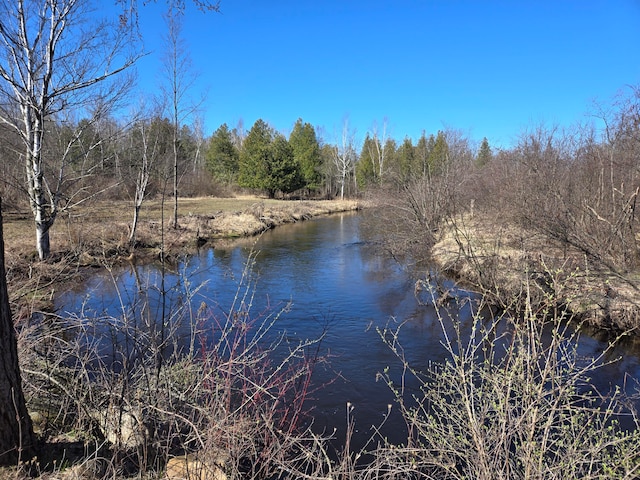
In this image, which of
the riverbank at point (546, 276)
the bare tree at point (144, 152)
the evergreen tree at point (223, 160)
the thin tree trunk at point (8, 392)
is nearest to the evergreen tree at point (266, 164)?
the evergreen tree at point (223, 160)

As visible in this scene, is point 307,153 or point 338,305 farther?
point 307,153

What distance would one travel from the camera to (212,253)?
54.5ft

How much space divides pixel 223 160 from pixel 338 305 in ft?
131

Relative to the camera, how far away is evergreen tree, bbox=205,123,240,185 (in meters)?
46.6

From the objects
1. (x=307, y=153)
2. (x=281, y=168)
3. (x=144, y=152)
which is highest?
(x=307, y=153)

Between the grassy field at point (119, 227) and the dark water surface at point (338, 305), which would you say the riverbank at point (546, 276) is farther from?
the grassy field at point (119, 227)

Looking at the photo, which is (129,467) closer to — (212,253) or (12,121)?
(12,121)

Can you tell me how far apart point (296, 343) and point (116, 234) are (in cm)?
1097

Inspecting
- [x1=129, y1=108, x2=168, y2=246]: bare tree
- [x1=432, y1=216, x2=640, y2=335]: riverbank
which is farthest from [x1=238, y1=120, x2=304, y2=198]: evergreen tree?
[x1=432, y1=216, x2=640, y2=335]: riverbank

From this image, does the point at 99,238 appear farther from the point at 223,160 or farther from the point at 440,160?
the point at 223,160

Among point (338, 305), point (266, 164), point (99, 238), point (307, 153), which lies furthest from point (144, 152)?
point (307, 153)

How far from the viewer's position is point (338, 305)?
10.1 m

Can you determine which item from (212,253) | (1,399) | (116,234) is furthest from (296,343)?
(116,234)

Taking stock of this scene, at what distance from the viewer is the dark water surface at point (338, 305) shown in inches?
232
